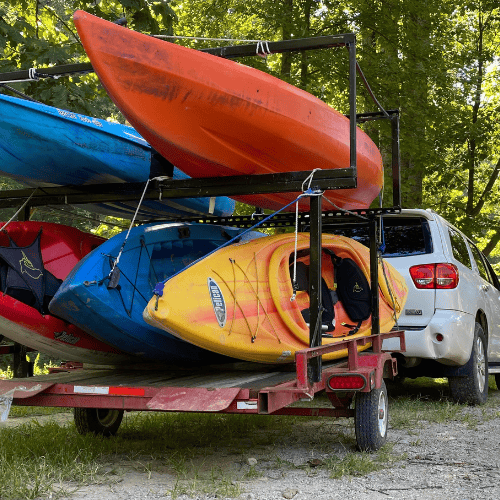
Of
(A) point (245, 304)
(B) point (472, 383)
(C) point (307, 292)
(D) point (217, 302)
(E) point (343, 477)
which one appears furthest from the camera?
(B) point (472, 383)

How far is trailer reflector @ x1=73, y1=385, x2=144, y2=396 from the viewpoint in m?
4.11

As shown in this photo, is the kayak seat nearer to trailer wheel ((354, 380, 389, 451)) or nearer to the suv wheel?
trailer wheel ((354, 380, 389, 451))

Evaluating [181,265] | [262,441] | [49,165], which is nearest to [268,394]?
[262,441]

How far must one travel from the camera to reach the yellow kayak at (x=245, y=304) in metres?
4.36

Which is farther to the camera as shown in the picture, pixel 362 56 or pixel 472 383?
pixel 362 56

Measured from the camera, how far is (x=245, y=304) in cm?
486

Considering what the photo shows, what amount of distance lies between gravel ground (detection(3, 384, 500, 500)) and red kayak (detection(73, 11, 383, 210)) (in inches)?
90.0

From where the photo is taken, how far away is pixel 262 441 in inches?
213

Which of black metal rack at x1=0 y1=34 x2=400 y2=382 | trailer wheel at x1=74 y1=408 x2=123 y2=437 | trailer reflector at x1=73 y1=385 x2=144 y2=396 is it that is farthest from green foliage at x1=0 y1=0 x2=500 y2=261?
trailer reflector at x1=73 y1=385 x2=144 y2=396

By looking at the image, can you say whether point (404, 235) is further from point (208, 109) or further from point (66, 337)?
point (66, 337)

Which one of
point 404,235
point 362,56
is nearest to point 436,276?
point 404,235

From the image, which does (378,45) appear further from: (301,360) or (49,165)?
(301,360)

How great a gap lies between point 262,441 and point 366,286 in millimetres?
1726

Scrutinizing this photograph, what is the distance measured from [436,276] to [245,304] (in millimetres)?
2607
